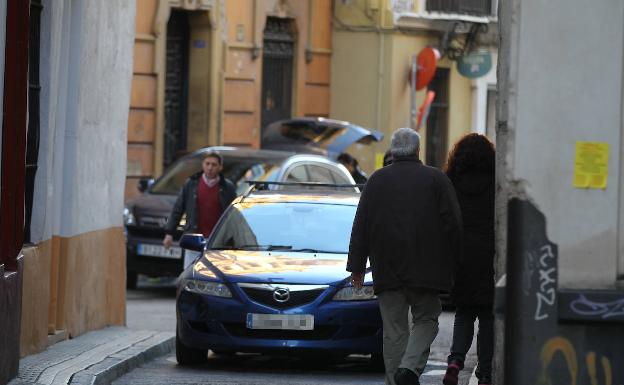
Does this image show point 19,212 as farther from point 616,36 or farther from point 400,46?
point 400,46

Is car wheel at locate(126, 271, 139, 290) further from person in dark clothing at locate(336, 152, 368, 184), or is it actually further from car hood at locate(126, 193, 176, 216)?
person in dark clothing at locate(336, 152, 368, 184)

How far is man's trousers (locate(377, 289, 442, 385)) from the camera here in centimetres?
1194

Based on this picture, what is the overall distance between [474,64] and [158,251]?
16.5 metres

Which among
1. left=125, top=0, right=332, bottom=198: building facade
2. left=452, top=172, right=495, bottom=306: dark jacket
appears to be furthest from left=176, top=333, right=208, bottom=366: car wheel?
left=125, top=0, right=332, bottom=198: building facade

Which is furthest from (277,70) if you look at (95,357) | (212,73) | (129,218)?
(95,357)

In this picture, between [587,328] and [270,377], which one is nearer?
[587,328]

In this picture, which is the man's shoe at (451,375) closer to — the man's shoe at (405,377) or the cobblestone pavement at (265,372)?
the man's shoe at (405,377)

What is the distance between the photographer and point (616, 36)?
1020cm

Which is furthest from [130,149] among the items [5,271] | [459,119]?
[5,271]

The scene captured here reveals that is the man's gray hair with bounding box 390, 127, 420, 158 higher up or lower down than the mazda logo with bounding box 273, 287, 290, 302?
higher up

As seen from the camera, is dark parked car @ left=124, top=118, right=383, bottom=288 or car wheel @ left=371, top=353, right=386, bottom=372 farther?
dark parked car @ left=124, top=118, right=383, bottom=288

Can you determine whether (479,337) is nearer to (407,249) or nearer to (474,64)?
(407,249)

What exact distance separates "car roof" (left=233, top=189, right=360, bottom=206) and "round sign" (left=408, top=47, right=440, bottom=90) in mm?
20159

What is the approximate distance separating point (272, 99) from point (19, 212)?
22.4m
